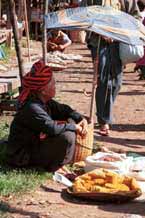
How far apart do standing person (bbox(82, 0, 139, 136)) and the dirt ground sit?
0.30 meters

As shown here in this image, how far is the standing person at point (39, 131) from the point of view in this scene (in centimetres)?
609

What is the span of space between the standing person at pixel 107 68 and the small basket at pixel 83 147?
149 cm

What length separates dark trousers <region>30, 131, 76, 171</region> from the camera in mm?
6117

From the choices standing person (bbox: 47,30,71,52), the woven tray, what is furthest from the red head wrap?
standing person (bbox: 47,30,71,52)

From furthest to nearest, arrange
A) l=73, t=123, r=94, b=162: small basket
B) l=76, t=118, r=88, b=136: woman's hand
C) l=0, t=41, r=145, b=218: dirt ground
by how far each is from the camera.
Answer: l=73, t=123, r=94, b=162: small basket
l=76, t=118, r=88, b=136: woman's hand
l=0, t=41, r=145, b=218: dirt ground

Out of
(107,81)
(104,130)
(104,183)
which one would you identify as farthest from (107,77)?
(104,183)

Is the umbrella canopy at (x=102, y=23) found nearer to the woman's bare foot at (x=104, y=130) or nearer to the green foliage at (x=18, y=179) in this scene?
the green foliage at (x=18, y=179)

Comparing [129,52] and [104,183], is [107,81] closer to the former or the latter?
[129,52]

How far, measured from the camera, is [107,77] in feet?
26.1

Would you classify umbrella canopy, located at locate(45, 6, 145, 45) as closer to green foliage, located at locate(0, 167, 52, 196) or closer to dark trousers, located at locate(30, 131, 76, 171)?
dark trousers, located at locate(30, 131, 76, 171)

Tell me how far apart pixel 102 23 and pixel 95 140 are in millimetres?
1688

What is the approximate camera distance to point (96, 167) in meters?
6.13

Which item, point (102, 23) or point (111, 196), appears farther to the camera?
point (102, 23)

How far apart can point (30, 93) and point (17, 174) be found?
2.59ft
